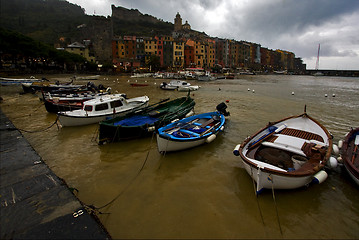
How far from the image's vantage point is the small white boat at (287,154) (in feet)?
20.7

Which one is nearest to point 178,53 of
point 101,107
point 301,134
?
point 101,107

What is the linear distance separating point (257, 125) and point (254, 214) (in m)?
10.6

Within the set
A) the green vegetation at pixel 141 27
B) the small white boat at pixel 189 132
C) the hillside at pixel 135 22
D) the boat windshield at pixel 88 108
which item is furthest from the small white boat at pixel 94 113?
the hillside at pixel 135 22

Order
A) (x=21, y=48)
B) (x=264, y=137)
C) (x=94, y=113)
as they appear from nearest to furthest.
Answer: (x=264, y=137) < (x=94, y=113) < (x=21, y=48)

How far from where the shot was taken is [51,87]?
28.6 meters

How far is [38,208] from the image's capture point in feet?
15.3

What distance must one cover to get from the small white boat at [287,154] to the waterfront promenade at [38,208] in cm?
523

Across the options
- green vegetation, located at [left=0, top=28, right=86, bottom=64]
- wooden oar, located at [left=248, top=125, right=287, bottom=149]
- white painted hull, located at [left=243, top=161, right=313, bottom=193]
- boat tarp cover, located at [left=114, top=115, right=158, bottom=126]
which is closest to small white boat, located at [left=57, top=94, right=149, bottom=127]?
boat tarp cover, located at [left=114, top=115, right=158, bottom=126]

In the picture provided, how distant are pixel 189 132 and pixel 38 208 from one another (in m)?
7.65

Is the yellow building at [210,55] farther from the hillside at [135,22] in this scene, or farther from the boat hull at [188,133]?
the boat hull at [188,133]

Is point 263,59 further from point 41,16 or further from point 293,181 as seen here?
point 41,16

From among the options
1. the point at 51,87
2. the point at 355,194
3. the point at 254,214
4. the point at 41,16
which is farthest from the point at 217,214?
the point at 41,16

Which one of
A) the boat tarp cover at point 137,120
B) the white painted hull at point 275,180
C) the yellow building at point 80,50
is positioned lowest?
the white painted hull at point 275,180

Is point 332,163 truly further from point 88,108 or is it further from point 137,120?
point 88,108
